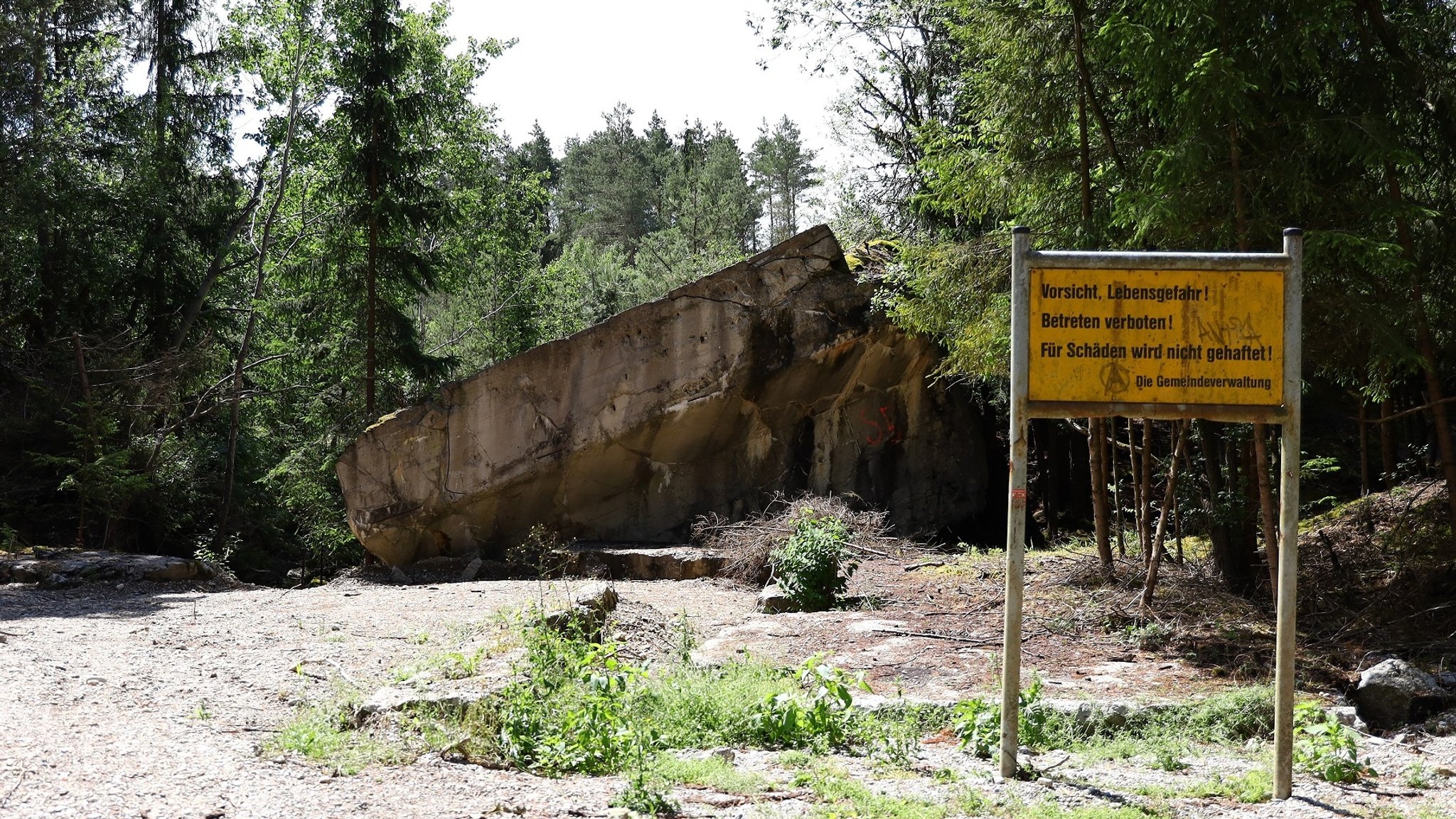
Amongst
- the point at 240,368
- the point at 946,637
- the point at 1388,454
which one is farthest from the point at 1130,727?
the point at 240,368

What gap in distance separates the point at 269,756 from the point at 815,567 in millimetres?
5872

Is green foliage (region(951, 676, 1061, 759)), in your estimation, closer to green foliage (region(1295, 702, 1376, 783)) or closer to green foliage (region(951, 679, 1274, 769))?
green foliage (region(951, 679, 1274, 769))

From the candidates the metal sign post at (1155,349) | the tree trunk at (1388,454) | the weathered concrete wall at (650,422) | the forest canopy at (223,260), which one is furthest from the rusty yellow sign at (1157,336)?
the forest canopy at (223,260)

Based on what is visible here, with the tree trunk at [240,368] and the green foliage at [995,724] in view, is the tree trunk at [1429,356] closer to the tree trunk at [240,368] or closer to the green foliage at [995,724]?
the green foliage at [995,724]

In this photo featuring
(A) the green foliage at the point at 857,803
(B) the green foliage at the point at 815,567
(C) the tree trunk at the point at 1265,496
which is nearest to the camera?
(A) the green foliage at the point at 857,803

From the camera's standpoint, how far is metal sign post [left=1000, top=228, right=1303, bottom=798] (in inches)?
196

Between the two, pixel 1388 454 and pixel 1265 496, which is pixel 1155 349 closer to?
pixel 1265 496

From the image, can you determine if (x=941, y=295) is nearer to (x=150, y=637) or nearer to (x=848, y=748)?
(x=848, y=748)

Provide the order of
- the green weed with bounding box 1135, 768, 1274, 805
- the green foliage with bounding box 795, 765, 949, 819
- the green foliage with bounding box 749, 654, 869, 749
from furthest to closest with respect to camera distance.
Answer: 1. the green foliage with bounding box 749, 654, 869, 749
2. the green weed with bounding box 1135, 768, 1274, 805
3. the green foliage with bounding box 795, 765, 949, 819

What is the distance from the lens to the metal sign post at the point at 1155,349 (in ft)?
16.3

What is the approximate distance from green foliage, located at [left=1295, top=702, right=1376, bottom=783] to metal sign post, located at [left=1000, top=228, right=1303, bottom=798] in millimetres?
469

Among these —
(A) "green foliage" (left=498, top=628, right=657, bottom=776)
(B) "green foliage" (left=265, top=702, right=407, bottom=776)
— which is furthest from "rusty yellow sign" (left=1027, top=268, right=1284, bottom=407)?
(B) "green foliage" (left=265, top=702, right=407, bottom=776)

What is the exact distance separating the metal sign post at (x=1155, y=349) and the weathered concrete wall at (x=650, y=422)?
33.9 ft

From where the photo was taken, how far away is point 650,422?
15.6 m
